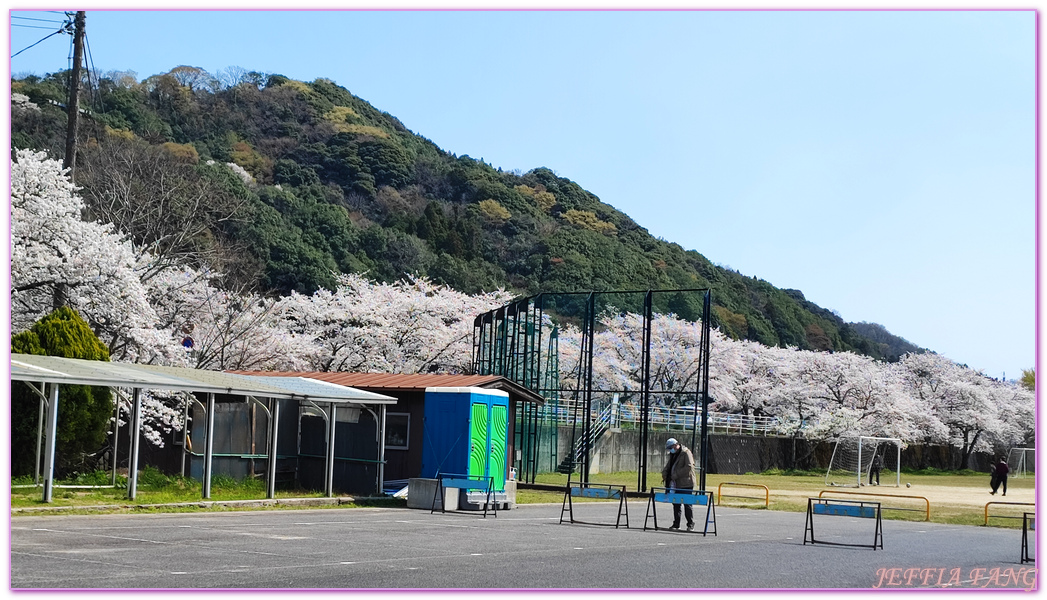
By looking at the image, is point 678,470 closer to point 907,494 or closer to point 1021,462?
point 907,494

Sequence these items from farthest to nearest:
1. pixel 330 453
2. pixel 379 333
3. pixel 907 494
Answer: pixel 379 333 < pixel 907 494 < pixel 330 453

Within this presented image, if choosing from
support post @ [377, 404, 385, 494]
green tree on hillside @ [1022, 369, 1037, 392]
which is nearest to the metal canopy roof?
support post @ [377, 404, 385, 494]

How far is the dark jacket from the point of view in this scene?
57.0 feet

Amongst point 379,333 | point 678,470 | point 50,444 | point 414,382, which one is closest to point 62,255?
point 414,382

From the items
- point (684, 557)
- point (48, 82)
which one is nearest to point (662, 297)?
point (48, 82)

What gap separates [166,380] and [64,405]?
468cm

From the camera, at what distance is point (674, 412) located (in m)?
55.3

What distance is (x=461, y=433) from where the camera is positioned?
2136 centimetres

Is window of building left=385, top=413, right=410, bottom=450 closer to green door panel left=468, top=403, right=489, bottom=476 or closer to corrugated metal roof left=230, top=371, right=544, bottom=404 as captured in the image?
corrugated metal roof left=230, top=371, right=544, bottom=404

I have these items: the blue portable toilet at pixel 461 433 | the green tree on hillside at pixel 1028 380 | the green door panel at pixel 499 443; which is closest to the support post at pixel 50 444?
the blue portable toilet at pixel 461 433

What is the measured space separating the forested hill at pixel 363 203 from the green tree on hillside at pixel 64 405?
2278cm

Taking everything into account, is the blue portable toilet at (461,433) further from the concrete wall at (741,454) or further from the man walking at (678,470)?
the concrete wall at (741,454)

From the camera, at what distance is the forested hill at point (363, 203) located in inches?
2766

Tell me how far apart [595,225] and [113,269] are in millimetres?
83220
